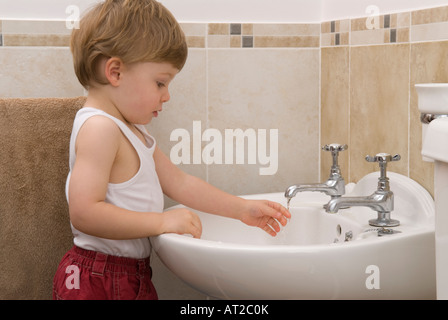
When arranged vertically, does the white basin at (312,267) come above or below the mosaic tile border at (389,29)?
below

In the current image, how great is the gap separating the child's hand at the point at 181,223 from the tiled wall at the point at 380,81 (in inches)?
17.3

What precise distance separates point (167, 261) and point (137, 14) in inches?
17.3


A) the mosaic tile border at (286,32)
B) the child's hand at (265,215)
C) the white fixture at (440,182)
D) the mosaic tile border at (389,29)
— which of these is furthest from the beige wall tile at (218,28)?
the white fixture at (440,182)

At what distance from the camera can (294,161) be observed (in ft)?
5.05

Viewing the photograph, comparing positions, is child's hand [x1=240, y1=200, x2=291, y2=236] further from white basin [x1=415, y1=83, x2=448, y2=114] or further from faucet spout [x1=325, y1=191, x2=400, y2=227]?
white basin [x1=415, y1=83, x2=448, y2=114]

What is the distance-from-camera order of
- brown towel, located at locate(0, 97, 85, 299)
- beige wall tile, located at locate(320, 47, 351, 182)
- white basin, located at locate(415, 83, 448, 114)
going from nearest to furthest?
1. white basin, located at locate(415, 83, 448, 114)
2. brown towel, located at locate(0, 97, 85, 299)
3. beige wall tile, located at locate(320, 47, 351, 182)

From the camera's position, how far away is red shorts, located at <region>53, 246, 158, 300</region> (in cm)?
113

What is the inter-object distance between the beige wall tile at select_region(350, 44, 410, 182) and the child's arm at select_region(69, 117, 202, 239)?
1.51 feet

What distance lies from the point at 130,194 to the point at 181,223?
0.12 meters

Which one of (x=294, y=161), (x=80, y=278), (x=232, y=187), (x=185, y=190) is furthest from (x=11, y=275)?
(x=294, y=161)

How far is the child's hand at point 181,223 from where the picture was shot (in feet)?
3.58

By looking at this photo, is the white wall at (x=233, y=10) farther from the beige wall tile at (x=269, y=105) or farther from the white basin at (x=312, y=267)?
the white basin at (x=312, y=267)

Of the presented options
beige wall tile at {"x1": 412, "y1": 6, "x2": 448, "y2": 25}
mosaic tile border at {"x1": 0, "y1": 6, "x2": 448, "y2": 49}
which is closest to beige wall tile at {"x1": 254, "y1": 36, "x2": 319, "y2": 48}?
mosaic tile border at {"x1": 0, "y1": 6, "x2": 448, "y2": 49}

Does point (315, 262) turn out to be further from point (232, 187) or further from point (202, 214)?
point (232, 187)
